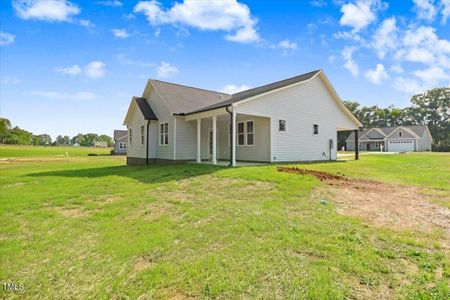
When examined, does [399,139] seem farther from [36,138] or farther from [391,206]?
[36,138]

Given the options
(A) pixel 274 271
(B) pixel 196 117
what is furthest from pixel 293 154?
(A) pixel 274 271

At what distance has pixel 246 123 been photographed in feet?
51.4

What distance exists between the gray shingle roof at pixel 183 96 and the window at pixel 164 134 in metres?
1.44

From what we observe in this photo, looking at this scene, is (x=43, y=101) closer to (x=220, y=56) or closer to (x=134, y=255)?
(x=220, y=56)

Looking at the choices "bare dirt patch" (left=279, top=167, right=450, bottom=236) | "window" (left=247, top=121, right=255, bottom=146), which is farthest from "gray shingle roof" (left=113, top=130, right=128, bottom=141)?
"bare dirt patch" (left=279, top=167, right=450, bottom=236)

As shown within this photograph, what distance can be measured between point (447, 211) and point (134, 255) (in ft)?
19.9

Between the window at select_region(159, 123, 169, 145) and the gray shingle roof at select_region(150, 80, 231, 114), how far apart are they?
1444 millimetres

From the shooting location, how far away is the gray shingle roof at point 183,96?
53.1ft

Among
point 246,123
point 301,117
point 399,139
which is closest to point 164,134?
point 246,123

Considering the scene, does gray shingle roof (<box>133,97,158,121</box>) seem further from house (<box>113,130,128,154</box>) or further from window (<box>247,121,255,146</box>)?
house (<box>113,130,128,154</box>)

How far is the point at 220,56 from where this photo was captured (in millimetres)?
16484

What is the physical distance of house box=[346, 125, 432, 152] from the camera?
47.3 metres

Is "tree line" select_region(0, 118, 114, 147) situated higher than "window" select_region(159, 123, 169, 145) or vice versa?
"tree line" select_region(0, 118, 114, 147)

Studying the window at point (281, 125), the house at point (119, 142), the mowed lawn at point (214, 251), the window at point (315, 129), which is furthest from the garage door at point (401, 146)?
the house at point (119, 142)
